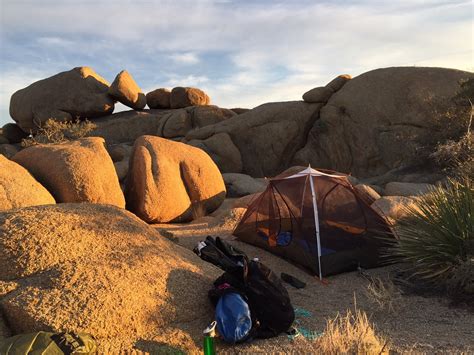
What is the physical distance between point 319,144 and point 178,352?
20.6m

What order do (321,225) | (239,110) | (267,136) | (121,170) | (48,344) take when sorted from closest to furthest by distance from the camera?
(48,344) < (321,225) < (121,170) < (267,136) < (239,110)

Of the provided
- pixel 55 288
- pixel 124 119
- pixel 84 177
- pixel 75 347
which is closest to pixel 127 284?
pixel 55 288

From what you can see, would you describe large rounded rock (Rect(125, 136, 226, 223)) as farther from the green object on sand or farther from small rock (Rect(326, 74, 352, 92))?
small rock (Rect(326, 74, 352, 92))

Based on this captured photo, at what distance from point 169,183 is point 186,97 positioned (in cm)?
2156

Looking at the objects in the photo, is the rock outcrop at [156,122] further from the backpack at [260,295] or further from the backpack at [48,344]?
the backpack at [48,344]

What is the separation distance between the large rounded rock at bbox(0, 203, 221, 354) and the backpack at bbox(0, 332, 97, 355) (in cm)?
30

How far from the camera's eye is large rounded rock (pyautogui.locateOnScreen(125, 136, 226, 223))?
1144 cm

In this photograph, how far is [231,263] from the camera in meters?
6.77

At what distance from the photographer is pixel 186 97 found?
32.6m

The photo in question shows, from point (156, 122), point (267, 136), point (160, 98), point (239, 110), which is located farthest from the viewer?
point (160, 98)

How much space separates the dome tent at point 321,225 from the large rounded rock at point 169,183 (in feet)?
10.8

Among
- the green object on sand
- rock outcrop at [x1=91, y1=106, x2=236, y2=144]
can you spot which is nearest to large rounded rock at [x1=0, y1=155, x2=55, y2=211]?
the green object on sand

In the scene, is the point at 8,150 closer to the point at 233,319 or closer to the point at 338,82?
the point at 338,82

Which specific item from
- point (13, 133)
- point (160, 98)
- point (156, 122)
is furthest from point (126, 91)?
point (13, 133)
